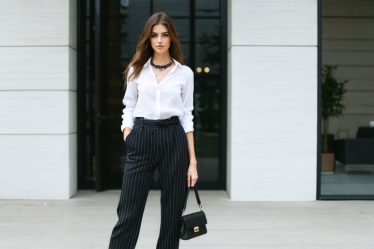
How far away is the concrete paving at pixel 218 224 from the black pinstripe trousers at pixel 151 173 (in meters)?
1.55

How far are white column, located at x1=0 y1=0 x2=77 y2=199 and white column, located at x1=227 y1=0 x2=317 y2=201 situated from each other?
227 centimetres

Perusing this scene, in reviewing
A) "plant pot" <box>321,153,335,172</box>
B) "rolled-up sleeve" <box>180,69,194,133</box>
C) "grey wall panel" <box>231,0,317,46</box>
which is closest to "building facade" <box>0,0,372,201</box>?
"grey wall panel" <box>231,0,317,46</box>

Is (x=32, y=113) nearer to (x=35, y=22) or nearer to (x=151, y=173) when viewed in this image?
(x=35, y=22)

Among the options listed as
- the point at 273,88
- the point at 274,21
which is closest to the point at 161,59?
the point at 273,88

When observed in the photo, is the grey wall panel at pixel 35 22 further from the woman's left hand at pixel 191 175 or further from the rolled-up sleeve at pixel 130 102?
the woman's left hand at pixel 191 175

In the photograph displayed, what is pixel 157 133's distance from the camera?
3.47 m

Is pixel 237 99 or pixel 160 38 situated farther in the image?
pixel 237 99

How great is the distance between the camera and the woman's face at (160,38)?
3422mm

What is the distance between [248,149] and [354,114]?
6.69 meters

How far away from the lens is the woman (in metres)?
3.46

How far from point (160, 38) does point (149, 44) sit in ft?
0.50

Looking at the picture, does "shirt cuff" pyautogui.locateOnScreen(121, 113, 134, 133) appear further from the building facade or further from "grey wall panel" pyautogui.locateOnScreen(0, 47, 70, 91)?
"grey wall panel" pyautogui.locateOnScreen(0, 47, 70, 91)

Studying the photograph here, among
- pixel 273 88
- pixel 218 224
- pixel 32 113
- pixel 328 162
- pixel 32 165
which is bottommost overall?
pixel 218 224

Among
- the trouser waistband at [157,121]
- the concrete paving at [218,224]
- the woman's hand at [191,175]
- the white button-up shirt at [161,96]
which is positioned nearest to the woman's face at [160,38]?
the white button-up shirt at [161,96]
